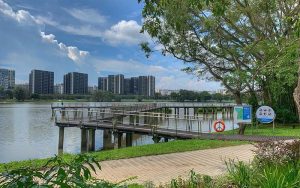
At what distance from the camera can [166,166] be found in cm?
1073

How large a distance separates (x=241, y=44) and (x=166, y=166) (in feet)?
72.6

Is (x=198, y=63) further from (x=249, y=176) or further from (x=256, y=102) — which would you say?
(x=249, y=176)

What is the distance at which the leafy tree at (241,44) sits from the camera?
24031 millimetres

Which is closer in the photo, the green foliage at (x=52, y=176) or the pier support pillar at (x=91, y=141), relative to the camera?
the green foliage at (x=52, y=176)

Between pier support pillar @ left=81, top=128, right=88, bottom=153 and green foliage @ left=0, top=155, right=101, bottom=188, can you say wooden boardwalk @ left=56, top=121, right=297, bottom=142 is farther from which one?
green foliage @ left=0, top=155, right=101, bottom=188

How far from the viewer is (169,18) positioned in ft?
76.6

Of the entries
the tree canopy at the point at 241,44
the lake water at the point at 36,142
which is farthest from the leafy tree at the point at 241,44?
the lake water at the point at 36,142

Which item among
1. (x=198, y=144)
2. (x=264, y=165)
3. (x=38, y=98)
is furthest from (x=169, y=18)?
(x=38, y=98)

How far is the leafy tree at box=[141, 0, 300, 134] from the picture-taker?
78.8ft

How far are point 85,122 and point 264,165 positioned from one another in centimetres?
2281

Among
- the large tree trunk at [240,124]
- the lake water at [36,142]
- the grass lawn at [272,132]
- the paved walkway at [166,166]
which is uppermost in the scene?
the large tree trunk at [240,124]

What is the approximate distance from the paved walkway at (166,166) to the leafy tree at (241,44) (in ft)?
32.5

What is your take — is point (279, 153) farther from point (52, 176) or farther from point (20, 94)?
point (20, 94)

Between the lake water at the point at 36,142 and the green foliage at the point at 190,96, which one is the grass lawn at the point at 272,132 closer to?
the lake water at the point at 36,142
